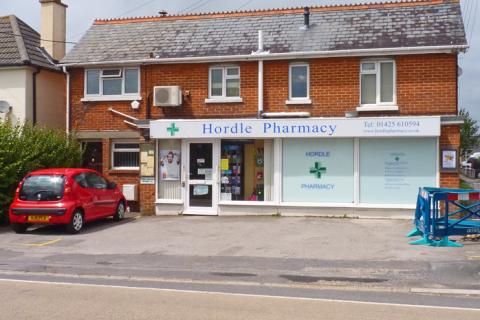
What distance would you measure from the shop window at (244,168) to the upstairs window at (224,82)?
1508mm

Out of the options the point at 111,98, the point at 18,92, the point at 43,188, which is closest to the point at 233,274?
the point at 43,188

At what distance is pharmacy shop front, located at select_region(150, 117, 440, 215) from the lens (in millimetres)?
15852

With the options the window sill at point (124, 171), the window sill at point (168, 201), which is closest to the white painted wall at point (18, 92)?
the window sill at point (124, 171)

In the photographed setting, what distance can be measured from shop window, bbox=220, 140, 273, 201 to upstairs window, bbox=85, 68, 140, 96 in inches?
144

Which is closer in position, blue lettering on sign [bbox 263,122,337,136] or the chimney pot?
blue lettering on sign [bbox 263,122,337,136]

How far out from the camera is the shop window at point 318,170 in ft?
53.5

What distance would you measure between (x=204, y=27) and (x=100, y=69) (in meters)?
3.65

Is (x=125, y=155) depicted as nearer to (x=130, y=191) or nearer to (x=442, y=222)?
(x=130, y=191)

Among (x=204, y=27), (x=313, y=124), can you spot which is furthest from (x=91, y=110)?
(x=313, y=124)

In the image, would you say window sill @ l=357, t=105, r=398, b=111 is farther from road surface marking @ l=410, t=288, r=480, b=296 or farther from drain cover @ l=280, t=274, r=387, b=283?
road surface marking @ l=410, t=288, r=480, b=296

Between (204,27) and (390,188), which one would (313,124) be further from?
(204,27)

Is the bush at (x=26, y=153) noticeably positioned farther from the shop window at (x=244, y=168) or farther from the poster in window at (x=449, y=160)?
the poster in window at (x=449, y=160)

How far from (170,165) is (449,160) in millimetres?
7993

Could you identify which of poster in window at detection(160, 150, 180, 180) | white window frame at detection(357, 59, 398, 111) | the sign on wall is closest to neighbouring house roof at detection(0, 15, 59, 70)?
the sign on wall
